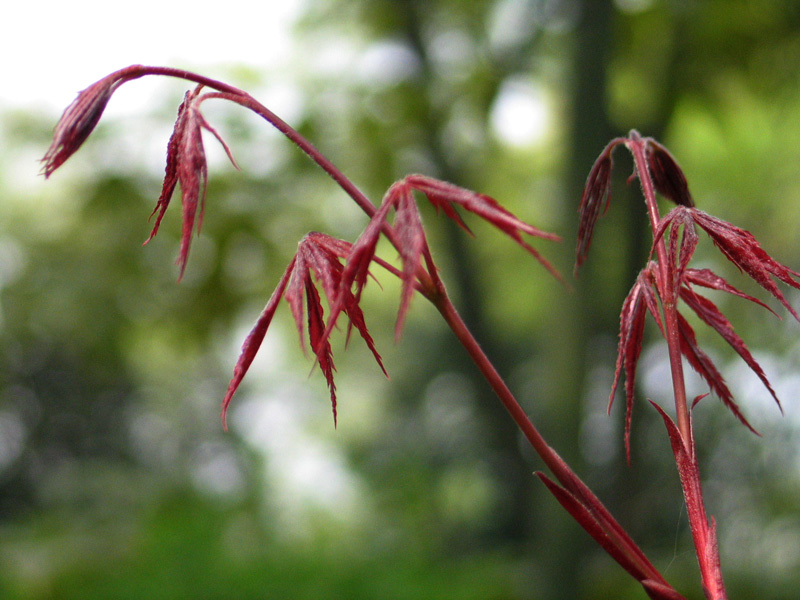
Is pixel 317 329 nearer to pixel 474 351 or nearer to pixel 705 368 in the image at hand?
pixel 474 351

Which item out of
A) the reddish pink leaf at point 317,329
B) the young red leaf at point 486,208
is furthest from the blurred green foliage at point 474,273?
the young red leaf at point 486,208

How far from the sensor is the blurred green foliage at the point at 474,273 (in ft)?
7.16

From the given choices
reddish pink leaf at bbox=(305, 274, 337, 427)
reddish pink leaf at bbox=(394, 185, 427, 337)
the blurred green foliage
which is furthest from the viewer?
the blurred green foliage

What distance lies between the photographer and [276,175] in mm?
2277

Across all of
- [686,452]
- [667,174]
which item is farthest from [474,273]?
[686,452]

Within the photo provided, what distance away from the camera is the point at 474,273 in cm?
327

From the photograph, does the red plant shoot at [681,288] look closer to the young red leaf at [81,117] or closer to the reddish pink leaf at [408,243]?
the reddish pink leaf at [408,243]

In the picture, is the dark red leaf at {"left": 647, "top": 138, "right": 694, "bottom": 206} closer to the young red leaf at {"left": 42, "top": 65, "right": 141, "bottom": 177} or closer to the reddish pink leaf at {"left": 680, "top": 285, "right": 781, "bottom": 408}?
the reddish pink leaf at {"left": 680, "top": 285, "right": 781, "bottom": 408}

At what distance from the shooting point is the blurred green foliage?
218cm

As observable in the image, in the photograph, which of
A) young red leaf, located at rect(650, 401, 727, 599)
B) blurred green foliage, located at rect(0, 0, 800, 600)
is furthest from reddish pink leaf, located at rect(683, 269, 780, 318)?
blurred green foliage, located at rect(0, 0, 800, 600)

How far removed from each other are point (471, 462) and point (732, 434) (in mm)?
2546

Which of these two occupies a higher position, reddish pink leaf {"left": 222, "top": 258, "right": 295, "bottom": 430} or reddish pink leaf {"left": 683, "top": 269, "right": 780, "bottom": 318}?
reddish pink leaf {"left": 683, "top": 269, "right": 780, "bottom": 318}

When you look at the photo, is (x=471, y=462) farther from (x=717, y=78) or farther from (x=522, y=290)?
(x=717, y=78)

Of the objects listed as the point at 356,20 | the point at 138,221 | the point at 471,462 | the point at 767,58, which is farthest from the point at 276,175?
the point at 471,462
